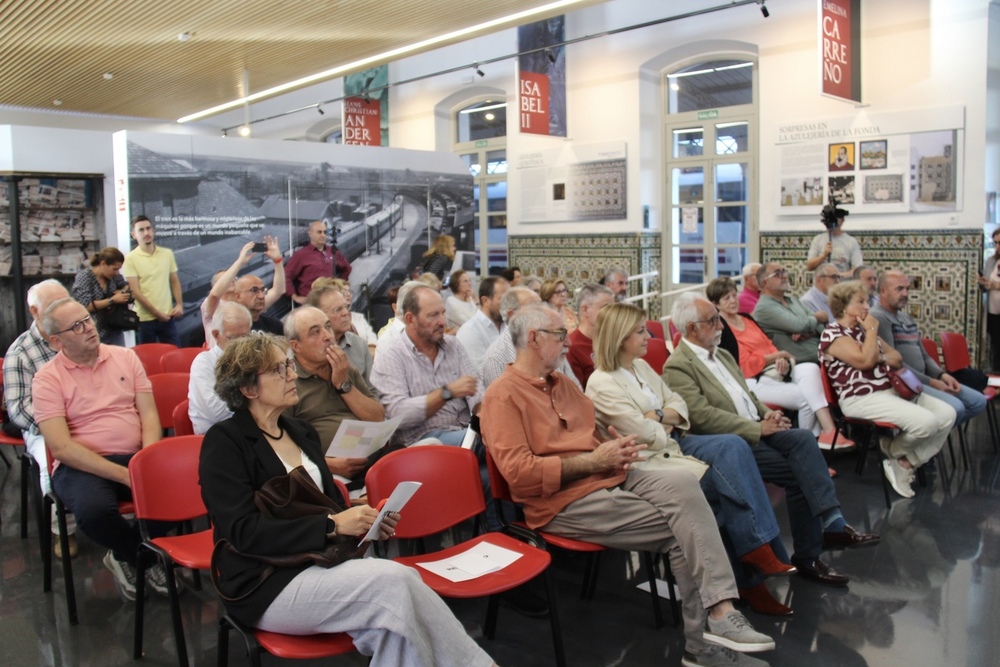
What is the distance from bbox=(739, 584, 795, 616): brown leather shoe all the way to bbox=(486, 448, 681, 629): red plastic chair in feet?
1.00

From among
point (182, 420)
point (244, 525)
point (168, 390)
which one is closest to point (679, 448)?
point (244, 525)

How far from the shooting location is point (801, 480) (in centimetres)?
394

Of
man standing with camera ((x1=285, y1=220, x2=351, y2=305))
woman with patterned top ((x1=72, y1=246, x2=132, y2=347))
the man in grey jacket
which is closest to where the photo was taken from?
the man in grey jacket

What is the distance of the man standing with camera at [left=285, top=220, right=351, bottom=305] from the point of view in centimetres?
870

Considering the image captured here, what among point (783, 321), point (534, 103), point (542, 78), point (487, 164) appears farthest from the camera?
point (487, 164)

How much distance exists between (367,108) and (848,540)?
11991 mm

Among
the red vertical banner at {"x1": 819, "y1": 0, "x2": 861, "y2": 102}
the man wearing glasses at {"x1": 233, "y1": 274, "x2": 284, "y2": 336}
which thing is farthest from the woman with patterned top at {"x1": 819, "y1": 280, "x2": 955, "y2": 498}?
the red vertical banner at {"x1": 819, "y1": 0, "x2": 861, "y2": 102}

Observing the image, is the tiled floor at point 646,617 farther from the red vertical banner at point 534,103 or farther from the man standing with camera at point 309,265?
the red vertical banner at point 534,103

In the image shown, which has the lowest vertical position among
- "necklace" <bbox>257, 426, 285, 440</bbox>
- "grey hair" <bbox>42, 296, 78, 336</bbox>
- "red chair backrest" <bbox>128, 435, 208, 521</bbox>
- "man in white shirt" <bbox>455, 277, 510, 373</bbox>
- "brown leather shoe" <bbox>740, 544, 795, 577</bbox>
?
"brown leather shoe" <bbox>740, 544, 795, 577</bbox>

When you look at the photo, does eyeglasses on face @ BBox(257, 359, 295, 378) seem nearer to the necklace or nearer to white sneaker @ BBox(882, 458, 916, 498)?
the necklace

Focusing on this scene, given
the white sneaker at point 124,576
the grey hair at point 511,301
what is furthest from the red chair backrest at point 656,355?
the white sneaker at point 124,576

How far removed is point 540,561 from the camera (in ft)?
9.58

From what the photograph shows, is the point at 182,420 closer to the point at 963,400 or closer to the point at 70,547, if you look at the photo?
the point at 70,547

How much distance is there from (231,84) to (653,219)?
6.80m
